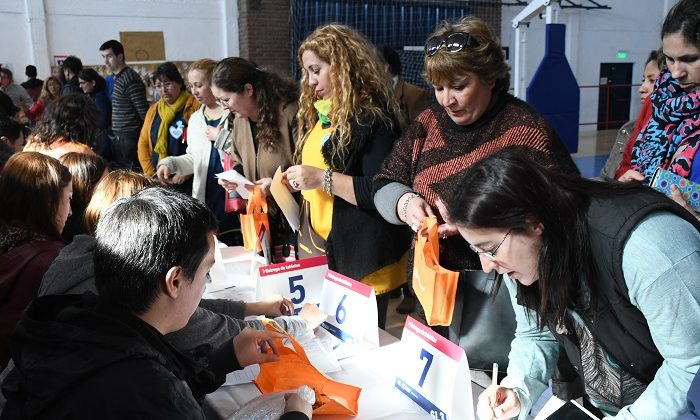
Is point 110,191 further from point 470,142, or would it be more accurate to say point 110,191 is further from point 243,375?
point 470,142

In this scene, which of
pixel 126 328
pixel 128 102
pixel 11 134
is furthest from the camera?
pixel 128 102

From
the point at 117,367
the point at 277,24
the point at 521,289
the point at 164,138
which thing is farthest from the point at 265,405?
the point at 277,24

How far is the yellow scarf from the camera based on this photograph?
13.7 feet

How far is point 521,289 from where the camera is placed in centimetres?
127

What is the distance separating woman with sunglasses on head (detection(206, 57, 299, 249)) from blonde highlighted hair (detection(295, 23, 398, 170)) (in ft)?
1.56

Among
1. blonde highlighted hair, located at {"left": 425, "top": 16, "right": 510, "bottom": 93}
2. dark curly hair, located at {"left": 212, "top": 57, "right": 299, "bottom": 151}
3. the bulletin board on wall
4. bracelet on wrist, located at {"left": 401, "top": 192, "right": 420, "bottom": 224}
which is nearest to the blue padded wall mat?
dark curly hair, located at {"left": 212, "top": 57, "right": 299, "bottom": 151}

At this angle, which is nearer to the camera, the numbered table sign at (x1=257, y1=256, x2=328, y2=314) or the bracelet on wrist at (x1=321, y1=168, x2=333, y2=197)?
the numbered table sign at (x1=257, y1=256, x2=328, y2=314)

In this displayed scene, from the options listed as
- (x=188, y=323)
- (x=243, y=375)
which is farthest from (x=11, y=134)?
(x=243, y=375)

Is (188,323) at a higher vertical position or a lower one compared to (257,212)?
lower

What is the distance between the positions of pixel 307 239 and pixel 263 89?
2.49 feet

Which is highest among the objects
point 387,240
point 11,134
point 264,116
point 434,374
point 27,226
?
point 264,116

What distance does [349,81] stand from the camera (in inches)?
80.2

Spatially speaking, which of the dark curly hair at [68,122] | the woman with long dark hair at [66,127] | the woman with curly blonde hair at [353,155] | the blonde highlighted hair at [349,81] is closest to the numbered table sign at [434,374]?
the woman with curly blonde hair at [353,155]

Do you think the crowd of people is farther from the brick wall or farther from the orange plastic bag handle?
the brick wall
